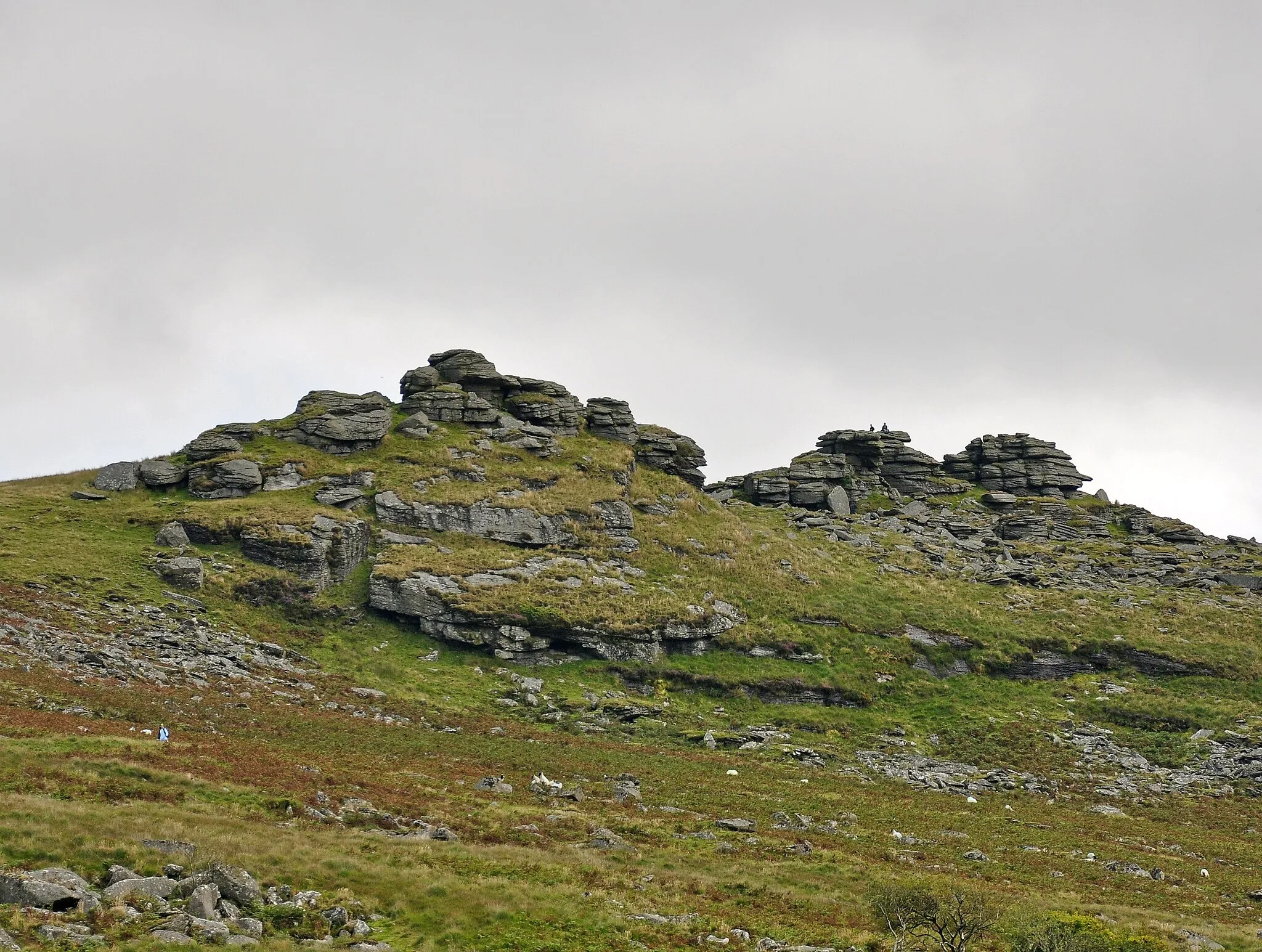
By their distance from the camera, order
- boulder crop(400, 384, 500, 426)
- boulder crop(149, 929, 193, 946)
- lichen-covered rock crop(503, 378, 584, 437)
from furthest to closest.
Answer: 1. lichen-covered rock crop(503, 378, 584, 437)
2. boulder crop(400, 384, 500, 426)
3. boulder crop(149, 929, 193, 946)

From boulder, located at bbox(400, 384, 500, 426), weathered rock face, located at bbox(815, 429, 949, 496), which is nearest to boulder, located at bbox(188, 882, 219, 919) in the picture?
boulder, located at bbox(400, 384, 500, 426)

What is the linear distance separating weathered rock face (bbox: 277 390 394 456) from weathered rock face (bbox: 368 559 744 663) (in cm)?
1997

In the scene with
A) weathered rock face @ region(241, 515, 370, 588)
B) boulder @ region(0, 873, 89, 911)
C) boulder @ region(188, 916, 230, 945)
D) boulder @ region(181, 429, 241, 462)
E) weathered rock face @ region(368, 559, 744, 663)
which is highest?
boulder @ region(181, 429, 241, 462)

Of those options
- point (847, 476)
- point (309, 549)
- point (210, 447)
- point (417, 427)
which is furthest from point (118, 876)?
point (847, 476)

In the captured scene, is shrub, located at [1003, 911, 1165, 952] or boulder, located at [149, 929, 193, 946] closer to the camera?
boulder, located at [149, 929, 193, 946]

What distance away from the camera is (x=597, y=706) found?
56.9 metres

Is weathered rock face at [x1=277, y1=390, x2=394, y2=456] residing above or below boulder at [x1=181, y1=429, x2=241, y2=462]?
above

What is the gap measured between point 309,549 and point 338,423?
20.1 meters

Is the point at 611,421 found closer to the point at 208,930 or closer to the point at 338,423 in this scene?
the point at 338,423

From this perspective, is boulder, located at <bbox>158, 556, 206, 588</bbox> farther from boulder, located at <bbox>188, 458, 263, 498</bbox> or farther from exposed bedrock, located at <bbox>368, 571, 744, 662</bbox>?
boulder, located at <bbox>188, 458, 263, 498</bbox>

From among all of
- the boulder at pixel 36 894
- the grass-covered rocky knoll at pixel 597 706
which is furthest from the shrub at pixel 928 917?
the boulder at pixel 36 894

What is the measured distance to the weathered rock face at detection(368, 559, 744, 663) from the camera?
205ft

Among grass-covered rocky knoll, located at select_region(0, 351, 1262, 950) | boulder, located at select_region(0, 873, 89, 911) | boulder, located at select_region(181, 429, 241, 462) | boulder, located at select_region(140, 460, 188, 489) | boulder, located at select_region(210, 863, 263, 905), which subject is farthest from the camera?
boulder, located at select_region(181, 429, 241, 462)

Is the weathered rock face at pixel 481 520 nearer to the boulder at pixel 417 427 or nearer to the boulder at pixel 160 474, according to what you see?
the boulder at pixel 417 427
